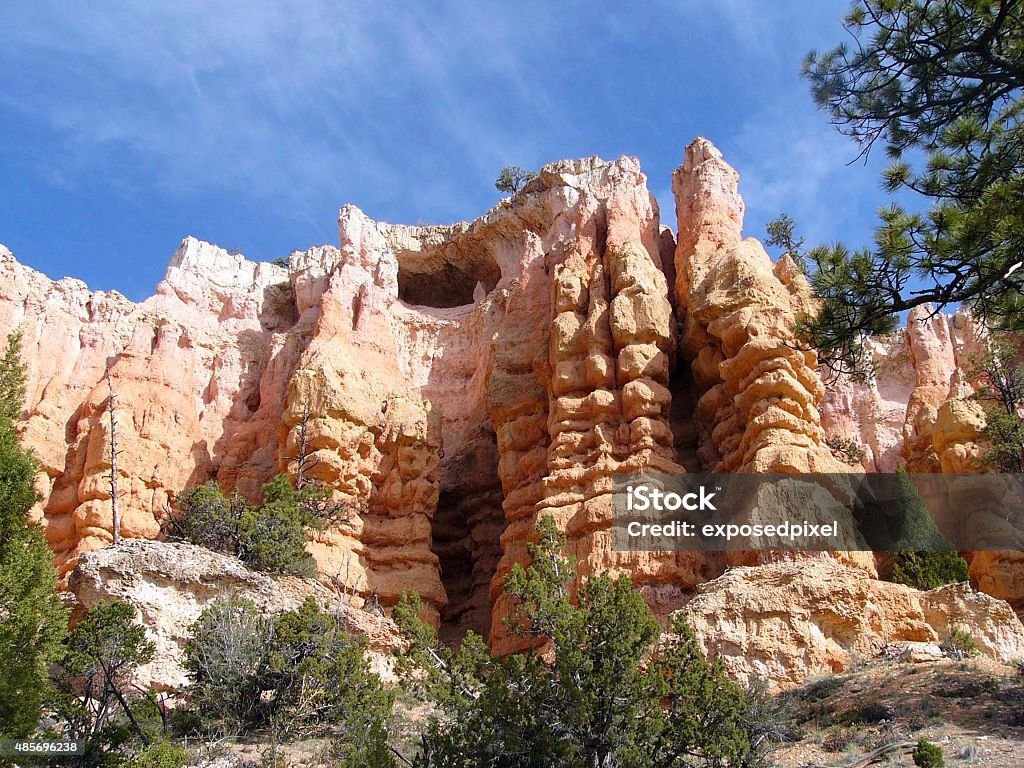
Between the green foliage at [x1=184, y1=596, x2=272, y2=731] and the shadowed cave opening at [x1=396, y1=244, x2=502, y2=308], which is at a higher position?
the shadowed cave opening at [x1=396, y1=244, x2=502, y2=308]

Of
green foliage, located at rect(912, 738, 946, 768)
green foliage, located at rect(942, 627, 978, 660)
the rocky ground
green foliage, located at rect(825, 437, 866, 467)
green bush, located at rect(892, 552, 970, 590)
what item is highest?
green foliage, located at rect(825, 437, 866, 467)

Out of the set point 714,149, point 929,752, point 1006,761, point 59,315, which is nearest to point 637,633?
point 929,752

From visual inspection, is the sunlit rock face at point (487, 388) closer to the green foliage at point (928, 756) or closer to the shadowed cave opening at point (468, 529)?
the shadowed cave opening at point (468, 529)

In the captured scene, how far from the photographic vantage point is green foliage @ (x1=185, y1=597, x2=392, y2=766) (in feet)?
52.7

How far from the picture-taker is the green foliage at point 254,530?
2108 centimetres

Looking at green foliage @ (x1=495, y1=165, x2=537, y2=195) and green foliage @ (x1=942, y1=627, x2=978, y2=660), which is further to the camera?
green foliage @ (x1=495, y1=165, x2=537, y2=195)

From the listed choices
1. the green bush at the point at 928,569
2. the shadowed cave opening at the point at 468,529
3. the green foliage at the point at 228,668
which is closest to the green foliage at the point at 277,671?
the green foliage at the point at 228,668

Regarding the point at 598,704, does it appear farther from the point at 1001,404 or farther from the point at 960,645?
the point at 1001,404

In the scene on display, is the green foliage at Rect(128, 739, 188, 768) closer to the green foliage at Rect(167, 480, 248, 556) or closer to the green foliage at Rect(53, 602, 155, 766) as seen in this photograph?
the green foliage at Rect(53, 602, 155, 766)

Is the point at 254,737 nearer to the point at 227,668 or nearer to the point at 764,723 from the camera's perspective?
the point at 227,668

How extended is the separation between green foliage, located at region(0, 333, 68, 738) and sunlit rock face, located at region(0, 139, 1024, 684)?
1172cm

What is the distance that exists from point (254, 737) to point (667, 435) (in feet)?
39.8

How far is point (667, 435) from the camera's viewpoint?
2445 cm

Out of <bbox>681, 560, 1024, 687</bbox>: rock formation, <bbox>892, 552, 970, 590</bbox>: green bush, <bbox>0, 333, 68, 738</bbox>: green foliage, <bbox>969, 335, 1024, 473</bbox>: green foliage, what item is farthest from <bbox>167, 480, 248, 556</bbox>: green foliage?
<bbox>969, 335, 1024, 473</bbox>: green foliage
